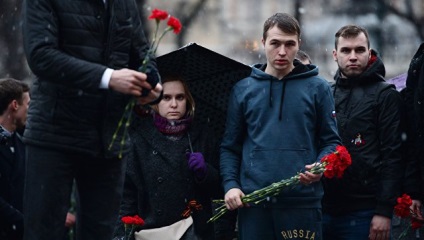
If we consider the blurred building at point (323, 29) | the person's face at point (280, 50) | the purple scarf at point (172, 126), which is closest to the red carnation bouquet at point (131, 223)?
the purple scarf at point (172, 126)

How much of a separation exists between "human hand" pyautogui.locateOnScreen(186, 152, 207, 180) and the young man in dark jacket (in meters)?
0.16

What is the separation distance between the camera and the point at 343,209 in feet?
22.3

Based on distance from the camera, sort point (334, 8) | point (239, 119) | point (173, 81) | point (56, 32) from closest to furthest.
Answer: point (56, 32) < point (239, 119) < point (173, 81) < point (334, 8)

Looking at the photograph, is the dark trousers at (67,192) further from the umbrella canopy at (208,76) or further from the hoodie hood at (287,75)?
the umbrella canopy at (208,76)

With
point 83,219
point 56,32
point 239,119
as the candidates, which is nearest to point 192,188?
point 239,119

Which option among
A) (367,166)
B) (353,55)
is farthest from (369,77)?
(367,166)

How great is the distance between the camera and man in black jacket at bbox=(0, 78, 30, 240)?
6.54m

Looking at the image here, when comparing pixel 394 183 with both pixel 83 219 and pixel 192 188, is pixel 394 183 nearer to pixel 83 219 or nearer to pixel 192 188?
pixel 192 188

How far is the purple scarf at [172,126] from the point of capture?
6672 millimetres

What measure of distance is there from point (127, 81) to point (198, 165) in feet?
5.44

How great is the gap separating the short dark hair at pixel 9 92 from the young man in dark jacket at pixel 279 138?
1.71 meters

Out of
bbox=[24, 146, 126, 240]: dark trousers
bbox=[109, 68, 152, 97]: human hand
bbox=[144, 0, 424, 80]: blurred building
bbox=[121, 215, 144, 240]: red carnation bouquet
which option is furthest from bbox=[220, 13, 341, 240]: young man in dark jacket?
bbox=[144, 0, 424, 80]: blurred building

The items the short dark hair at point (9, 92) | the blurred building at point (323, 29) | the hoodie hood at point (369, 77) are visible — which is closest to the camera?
the hoodie hood at point (369, 77)

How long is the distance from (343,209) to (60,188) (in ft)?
7.79
